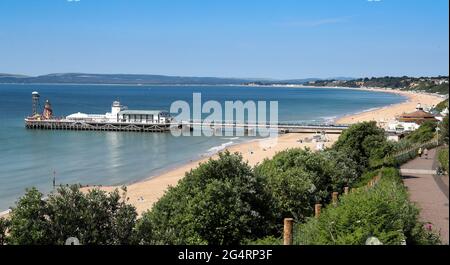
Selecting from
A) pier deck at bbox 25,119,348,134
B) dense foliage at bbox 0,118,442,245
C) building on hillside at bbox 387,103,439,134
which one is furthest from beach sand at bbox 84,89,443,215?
pier deck at bbox 25,119,348,134

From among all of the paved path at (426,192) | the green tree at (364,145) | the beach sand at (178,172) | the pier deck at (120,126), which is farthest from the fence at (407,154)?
the pier deck at (120,126)

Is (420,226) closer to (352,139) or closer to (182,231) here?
(182,231)

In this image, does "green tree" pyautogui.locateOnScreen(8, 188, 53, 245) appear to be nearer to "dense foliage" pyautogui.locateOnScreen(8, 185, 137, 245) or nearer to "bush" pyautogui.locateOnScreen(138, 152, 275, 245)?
"dense foliage" pyautogui.locateOnScreen(8, 185, 137, 245)

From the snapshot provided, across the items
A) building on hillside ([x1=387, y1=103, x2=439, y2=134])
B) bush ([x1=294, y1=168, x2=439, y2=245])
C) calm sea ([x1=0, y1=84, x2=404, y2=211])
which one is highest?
bush ([x1=294, y1=168, x2=439, y2=245])

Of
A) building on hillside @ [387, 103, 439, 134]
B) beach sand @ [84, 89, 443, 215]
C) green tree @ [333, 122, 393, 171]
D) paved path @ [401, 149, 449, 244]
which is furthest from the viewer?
building on hillside @ [387, 103, 439, 134]

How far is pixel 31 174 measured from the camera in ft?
110

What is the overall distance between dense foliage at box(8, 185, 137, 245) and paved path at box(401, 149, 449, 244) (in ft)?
15.6

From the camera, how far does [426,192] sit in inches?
671

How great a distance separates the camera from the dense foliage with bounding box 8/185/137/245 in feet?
23.8

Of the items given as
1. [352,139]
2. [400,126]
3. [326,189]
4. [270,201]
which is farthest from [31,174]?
[400,126]

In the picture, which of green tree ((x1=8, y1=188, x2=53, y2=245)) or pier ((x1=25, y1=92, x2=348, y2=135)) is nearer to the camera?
green tree ((x1=8, y1=188, x2=53, y2=245))

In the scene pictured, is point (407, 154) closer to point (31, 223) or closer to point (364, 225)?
point (364, 225)

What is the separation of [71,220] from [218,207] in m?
3.82

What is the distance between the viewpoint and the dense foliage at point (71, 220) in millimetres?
7250
